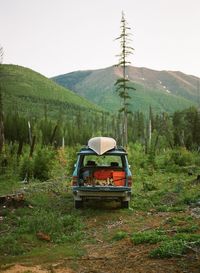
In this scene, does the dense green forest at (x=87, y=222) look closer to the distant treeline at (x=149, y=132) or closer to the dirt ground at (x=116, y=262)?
the dirt ground at (x=116, y=262)

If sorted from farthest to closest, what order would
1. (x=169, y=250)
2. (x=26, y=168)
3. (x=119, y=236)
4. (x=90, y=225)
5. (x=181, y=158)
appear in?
(x=181, y=158), (x=26, y=168), (x=90, y=225), (x=119, y=236), (x=169, y=250)

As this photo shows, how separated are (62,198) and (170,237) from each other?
7976 mm

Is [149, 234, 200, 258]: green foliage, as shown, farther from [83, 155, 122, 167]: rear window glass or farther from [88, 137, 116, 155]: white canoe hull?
[83, 155, 122, 167]: rear window glass

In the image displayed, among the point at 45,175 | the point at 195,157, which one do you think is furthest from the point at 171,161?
the point at 45,175

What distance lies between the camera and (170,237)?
966 centimetres

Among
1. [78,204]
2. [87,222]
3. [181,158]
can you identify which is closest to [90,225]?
[87,222]

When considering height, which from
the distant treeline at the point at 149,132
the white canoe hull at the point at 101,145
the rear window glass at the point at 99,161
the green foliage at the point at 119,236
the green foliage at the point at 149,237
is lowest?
the green foliage at the point at 119,236

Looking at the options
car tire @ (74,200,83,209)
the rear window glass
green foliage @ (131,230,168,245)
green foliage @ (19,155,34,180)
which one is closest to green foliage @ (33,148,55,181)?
green foliage @ (19,155,34,180)

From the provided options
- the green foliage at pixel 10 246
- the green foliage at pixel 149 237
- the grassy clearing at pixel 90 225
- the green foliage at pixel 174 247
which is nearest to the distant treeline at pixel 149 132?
the grassy clearing at pixel 90 225

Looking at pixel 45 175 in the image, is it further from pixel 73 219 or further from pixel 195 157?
pixel 195 157

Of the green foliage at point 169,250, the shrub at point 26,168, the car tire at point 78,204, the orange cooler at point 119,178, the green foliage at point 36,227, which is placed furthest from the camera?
the shrub at point 26,168

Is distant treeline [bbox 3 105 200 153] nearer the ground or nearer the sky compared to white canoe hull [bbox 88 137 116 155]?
nearer the sky

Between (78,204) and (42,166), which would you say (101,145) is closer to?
(78,204)

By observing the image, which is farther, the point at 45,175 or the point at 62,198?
the point at 45,175
